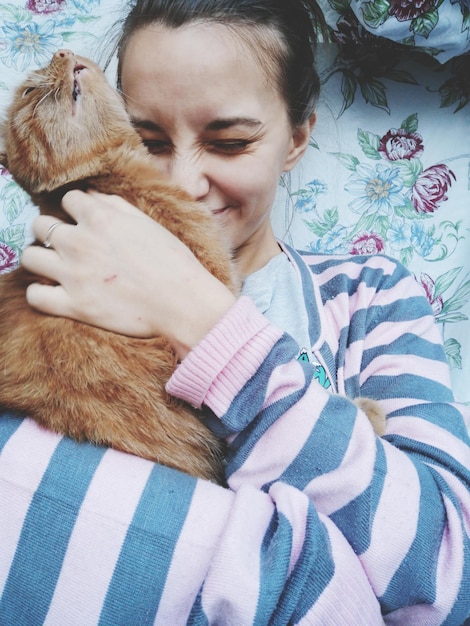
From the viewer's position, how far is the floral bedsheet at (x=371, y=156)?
1.23m

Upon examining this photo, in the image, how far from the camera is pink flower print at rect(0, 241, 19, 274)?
50.0 inches

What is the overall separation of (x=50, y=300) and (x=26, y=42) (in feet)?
3.18

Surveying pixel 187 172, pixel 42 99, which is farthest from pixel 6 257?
pixel 187 172

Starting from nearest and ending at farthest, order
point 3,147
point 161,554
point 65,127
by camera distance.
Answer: point 161,554
point 65,127
point 3,147

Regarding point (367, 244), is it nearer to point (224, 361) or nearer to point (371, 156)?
point (371, 156)

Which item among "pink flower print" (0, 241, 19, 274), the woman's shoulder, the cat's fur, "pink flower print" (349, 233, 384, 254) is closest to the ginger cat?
the cat's fur

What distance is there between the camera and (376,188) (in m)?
1.33

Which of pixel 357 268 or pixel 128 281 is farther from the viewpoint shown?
pixel 357 268

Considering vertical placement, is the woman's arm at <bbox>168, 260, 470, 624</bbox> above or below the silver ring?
below

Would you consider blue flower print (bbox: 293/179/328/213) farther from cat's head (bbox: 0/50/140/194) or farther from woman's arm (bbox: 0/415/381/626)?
woman's arm (bbox: 0/415/381/626)

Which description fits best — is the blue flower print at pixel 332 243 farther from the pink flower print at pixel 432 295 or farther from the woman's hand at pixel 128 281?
the woman's hand at pixel 128 281

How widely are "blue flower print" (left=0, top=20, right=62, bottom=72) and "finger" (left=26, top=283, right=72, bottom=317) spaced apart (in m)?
0.91

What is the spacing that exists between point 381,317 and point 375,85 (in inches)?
28.8

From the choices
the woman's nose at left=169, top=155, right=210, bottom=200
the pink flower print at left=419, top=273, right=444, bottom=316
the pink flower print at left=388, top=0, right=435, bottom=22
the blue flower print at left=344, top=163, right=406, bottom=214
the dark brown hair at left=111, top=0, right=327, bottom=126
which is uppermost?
the pink flower print at left=388, top=0, right=435, bottom=22
